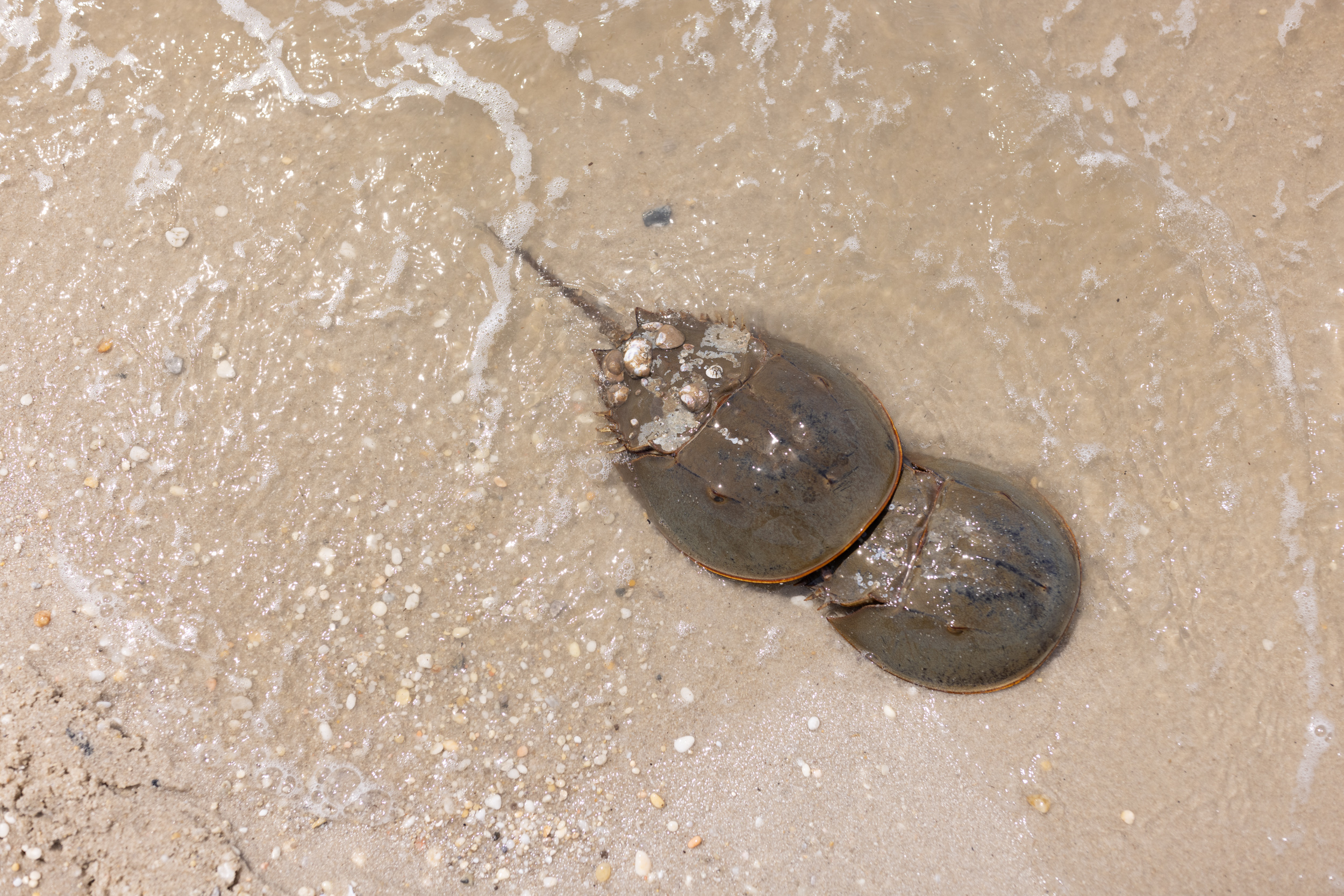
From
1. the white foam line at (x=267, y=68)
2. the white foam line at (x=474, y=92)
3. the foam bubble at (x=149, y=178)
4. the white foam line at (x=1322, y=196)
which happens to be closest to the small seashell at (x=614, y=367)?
the white foam line at (x=474, y=92)

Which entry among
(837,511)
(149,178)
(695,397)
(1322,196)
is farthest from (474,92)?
(1322,196)

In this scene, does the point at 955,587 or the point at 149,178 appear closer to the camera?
the point at 955,587

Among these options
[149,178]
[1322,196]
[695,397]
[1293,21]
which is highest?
[1293,21]

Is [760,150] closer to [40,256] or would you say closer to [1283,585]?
[1283,585]

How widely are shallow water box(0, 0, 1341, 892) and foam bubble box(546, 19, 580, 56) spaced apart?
3 centimetres

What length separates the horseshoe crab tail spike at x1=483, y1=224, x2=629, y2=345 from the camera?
300 centimetres

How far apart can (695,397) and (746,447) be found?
26cm

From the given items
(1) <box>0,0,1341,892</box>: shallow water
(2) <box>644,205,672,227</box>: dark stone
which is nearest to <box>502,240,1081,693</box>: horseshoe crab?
(1) <box>0,0,1341,892</box>: shallow water

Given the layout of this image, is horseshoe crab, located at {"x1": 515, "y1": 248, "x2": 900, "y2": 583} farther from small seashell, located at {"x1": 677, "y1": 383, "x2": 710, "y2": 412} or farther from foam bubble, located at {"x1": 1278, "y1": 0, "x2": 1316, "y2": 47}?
foam bubble, located at {"x1": 1278, "y1": 0, "x2": 1316, "y2": 47}

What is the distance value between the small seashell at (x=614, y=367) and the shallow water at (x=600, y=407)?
344mm

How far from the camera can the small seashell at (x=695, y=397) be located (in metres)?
2.44

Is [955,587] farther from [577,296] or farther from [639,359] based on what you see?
[577,296]

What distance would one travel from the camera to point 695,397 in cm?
244

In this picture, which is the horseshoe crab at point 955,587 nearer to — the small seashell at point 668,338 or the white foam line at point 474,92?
the small seashell at point 668,338
